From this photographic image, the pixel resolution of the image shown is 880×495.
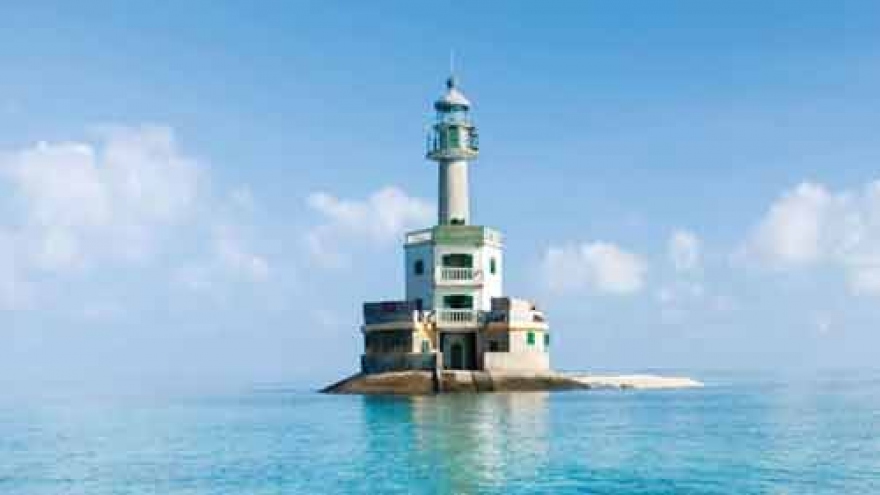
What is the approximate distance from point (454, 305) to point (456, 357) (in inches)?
137

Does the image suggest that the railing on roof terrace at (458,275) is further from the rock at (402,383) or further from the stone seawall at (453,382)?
the rock at (402,383)

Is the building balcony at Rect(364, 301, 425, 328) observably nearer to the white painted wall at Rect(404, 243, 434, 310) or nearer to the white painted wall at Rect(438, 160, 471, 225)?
the white painted wall at Rect(404, 243, 434, 310)

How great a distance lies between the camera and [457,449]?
141 ft

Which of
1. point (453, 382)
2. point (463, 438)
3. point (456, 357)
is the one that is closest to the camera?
point (463, 438)

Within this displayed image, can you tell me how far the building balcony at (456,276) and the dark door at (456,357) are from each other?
414 cm

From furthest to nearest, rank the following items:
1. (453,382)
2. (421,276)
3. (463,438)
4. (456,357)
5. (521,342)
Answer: (421,276)
(456,357)
(521,342)
(453,382)
(463,438)

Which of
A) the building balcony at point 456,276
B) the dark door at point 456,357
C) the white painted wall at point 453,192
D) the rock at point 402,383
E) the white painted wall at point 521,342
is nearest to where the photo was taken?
the rock at point 402,383

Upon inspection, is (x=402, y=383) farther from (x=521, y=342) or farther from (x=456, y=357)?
(x=521, y=342)

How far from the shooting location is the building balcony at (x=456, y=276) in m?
79.8

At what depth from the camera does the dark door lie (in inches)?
3132

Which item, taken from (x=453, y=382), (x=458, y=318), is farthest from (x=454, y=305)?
(x=453, y=382)

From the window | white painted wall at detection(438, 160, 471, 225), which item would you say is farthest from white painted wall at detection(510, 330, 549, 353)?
the window

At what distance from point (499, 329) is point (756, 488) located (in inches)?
1750

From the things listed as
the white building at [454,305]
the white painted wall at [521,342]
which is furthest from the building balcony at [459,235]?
the white painted wall at [521,342]
